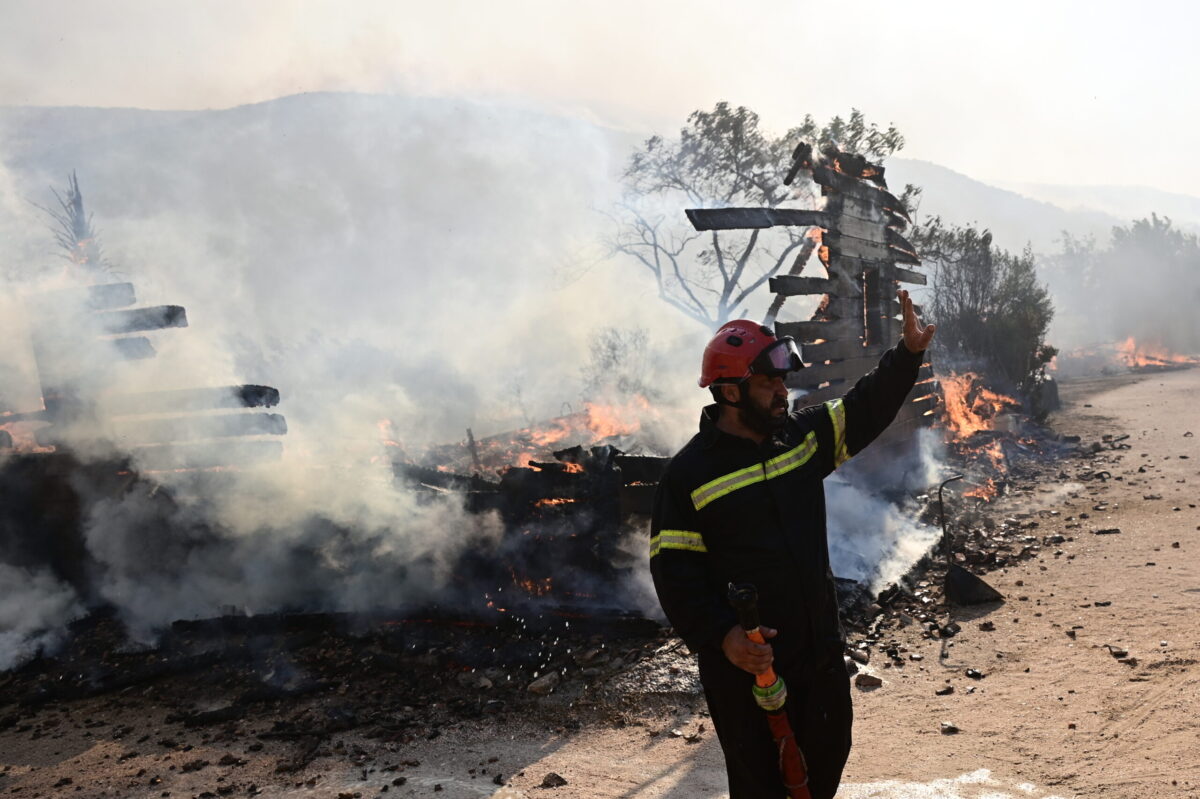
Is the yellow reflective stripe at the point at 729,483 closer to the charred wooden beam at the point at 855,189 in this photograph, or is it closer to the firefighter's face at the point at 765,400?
the firefighter's face at the point at 765,400

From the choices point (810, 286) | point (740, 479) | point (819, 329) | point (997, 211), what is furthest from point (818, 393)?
point (997, 211)

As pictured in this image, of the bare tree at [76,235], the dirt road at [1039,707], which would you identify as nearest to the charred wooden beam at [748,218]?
the dirt road at [1039,707]

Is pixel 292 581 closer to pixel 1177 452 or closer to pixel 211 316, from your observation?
pixel 1177 452

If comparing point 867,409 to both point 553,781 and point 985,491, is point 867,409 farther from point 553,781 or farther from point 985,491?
point 985,491

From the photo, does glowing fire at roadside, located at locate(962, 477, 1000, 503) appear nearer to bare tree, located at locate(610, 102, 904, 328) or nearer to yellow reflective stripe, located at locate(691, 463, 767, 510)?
yellow reflective stripe, located at locate(691, 463, 767, 510)

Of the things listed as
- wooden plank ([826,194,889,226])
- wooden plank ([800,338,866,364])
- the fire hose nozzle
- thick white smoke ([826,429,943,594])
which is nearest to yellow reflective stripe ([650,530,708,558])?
the fire hose nozzle

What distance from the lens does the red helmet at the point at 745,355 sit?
9.76ft

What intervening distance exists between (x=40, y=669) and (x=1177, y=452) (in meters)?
16.1

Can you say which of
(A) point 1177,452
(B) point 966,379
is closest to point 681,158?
(B) point 966,379

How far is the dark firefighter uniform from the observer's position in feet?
9.29

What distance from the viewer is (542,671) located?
21.0ft

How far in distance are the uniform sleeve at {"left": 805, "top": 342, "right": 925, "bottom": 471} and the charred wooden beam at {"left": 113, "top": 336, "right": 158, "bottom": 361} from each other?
31.7ft

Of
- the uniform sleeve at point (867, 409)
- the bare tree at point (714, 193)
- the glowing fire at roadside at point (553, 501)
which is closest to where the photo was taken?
the uniform sleeve at point (867, 409)

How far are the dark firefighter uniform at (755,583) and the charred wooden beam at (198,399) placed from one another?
7994 millimetres
